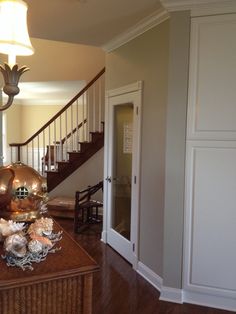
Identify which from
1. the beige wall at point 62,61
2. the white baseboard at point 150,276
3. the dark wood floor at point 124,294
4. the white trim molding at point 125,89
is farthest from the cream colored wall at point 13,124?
the white baseboard at point 150,276

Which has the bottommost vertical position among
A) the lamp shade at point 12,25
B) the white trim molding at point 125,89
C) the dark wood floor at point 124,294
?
the dark wood floor at point 124,294

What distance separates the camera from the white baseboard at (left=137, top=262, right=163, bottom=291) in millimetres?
2830

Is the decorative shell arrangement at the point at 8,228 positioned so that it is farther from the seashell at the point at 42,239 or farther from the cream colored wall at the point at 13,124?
the cream colored wall at the point at 13,124

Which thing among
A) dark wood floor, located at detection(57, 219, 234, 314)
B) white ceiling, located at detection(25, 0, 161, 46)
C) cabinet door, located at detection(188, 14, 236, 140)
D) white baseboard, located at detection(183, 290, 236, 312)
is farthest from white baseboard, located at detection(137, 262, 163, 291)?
white ceiling, located at detection(25, 0, 161, 46)

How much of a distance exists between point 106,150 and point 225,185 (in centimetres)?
184

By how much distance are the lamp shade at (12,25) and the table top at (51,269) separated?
2.66 feet

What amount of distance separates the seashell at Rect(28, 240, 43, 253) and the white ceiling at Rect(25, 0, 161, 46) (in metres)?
2.05

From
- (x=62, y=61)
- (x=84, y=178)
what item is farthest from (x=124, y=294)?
(x=62, y=61)

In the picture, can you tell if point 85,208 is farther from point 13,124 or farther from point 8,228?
point 13,124

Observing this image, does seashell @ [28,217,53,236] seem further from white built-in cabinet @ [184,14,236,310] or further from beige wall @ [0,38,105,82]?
beige wall @ [0,38,105,82]

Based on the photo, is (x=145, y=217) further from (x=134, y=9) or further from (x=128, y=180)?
(x=134, y=9)

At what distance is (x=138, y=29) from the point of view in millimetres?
3131

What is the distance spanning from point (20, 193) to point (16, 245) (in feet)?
0.88

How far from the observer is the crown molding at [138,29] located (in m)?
2.73
